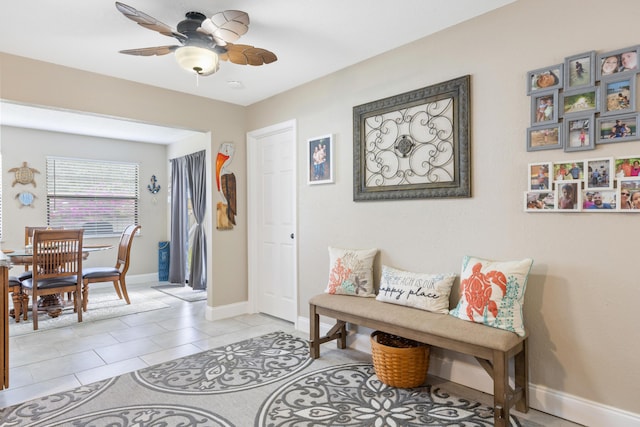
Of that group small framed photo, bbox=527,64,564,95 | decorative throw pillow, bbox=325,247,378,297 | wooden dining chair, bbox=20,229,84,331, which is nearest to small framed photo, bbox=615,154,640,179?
small framed photo, bbox=527,64,564,95

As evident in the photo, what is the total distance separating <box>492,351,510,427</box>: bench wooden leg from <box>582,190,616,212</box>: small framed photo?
95 cm

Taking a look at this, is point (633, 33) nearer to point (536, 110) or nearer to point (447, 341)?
point (536, 110)

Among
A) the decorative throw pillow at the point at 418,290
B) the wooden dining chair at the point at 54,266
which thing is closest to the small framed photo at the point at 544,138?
the decorative throw pillow at the point at 418,290

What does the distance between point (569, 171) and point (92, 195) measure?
652cm

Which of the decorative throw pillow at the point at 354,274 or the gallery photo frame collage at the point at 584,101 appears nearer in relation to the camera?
the gallery photo frame collage at the point at 584,101

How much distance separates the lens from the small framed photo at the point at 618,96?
1925mm

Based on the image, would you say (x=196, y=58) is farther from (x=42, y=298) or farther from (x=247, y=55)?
(x=42, y=298)

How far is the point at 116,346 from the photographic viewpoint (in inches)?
134

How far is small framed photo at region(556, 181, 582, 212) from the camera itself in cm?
209

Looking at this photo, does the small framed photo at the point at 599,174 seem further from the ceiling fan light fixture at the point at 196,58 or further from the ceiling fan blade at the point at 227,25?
the ceiling fan light fixture at the point at 196,58

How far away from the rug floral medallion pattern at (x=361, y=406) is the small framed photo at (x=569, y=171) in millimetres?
1440

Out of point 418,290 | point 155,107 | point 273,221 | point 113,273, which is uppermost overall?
point 155,107

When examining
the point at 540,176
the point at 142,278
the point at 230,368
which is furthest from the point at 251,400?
the point at 142,278

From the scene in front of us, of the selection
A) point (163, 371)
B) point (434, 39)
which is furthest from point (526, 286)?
point (163, 371)
